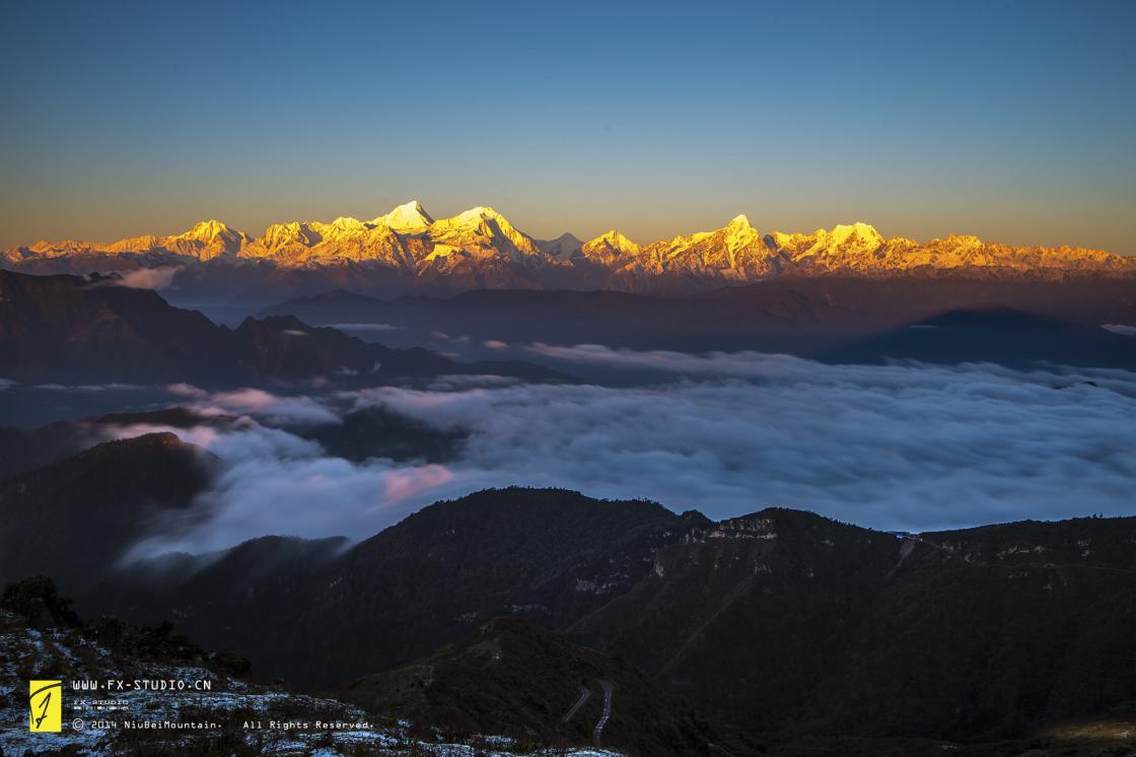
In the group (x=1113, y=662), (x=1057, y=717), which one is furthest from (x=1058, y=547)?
(x=1057, y=717)

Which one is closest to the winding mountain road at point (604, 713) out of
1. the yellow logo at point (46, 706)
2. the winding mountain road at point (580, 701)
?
the winding mountain road at point (580, 701)

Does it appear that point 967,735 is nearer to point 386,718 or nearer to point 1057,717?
point 1057,717

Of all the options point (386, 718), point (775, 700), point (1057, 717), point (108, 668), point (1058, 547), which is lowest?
point (775, 700)

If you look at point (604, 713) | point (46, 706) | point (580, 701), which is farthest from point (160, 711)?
point (580, 701)

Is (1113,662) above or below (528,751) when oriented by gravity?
below

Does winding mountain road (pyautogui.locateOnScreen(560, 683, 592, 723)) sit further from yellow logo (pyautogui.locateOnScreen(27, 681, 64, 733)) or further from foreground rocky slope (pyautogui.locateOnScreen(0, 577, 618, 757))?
yellow logo (pyautogui.locateOnScreen(27, 681, 64, 733))

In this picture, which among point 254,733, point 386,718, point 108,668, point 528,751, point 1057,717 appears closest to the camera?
point 254,733

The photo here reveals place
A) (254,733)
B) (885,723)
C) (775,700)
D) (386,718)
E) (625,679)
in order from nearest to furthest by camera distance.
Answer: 1. (254,733)
2. (386,718)
3. (625,679)
4. (885,723)
5. (775,700)

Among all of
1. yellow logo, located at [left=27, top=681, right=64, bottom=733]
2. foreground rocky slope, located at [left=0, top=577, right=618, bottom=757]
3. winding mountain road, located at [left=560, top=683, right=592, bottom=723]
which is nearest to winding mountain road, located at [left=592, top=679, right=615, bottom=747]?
winding mountain road, located at [left=560, top=683, right=592, bottom=723]

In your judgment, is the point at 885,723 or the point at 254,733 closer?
the point at 254,733
